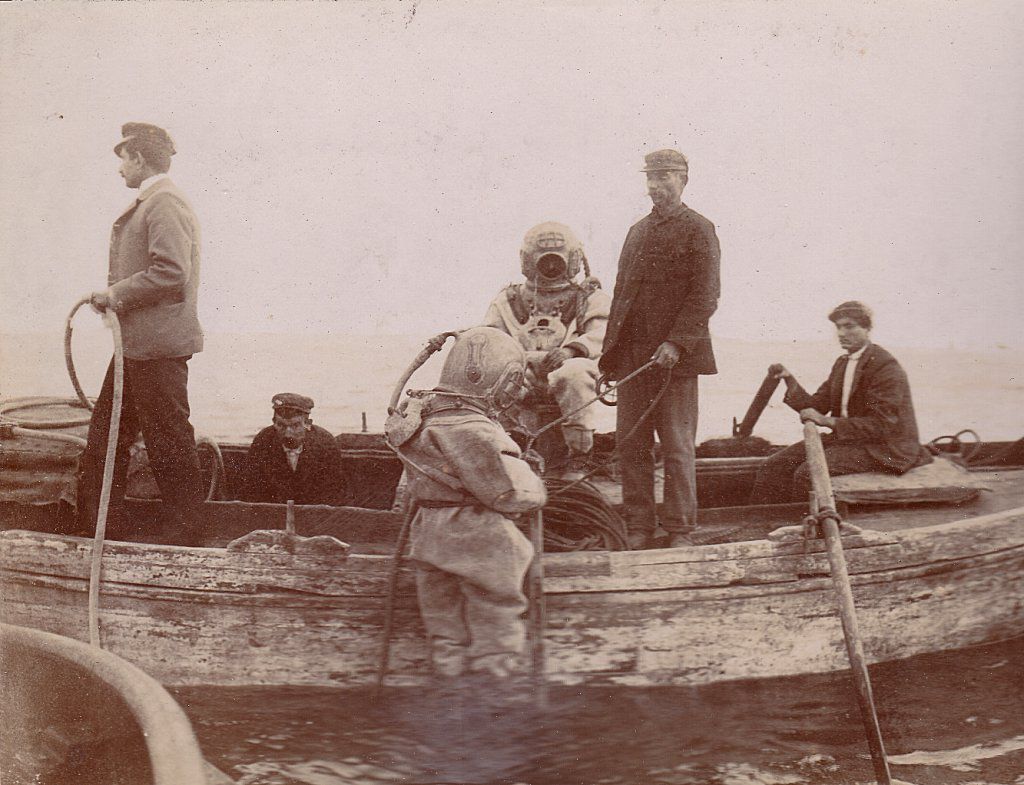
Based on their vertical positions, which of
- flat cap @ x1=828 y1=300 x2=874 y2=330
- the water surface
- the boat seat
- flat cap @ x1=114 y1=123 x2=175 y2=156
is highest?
flat cap @ x1=114 y1=123 x2=175 y2=156

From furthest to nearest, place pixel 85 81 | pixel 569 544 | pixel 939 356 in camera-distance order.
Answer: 1. pixel 939 356
2. pixel 569 544
3. pixel 85 81

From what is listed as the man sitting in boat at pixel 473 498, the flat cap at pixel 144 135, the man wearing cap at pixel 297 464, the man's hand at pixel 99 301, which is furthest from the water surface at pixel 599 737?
the flat cap at pixel 144 135

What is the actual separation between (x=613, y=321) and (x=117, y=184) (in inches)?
54.5

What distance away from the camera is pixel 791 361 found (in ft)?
10.4

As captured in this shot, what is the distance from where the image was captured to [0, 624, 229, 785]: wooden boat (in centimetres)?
155

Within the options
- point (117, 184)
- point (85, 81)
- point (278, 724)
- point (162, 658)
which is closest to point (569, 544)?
point (278, 724)

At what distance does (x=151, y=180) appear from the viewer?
2506 mm

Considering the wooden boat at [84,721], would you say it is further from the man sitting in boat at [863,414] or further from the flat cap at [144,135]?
the man sitting in boat at [863,414]

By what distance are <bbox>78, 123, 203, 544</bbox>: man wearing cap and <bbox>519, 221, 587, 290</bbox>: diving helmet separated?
0.95 m

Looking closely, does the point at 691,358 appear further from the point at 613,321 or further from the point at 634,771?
the point at 634,771

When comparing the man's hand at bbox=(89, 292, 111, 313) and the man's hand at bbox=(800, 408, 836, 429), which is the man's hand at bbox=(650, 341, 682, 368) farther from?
the man's hand at bbox=(89, 292, 111, 313)

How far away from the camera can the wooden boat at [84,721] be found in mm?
1550

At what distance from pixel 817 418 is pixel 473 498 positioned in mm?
1495

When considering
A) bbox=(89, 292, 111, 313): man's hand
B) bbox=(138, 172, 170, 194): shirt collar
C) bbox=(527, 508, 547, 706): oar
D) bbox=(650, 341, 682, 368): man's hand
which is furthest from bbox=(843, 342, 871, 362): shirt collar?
bbox=(89, 292, 111, 313): man's hand
